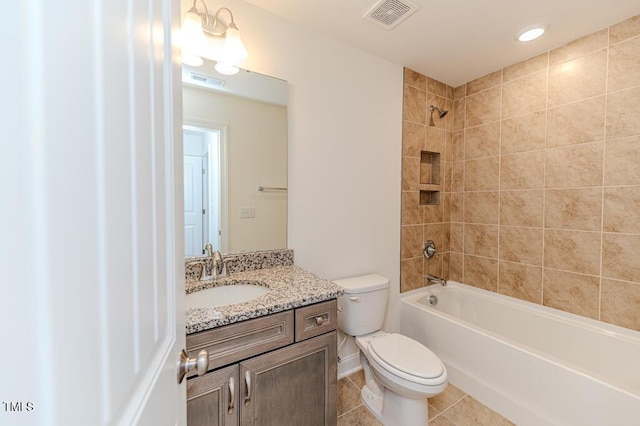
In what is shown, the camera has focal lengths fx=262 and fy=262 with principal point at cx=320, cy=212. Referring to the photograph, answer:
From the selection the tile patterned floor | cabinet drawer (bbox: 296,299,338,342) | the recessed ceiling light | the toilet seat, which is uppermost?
the recessed ceiling light

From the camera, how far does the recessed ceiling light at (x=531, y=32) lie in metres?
1.65

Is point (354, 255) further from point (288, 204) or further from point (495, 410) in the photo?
point (495, 410)

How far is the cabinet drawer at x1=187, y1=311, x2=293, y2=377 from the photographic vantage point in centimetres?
93

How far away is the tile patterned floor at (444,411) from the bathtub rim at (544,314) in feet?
1.48

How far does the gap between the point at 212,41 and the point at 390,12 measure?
102 cm

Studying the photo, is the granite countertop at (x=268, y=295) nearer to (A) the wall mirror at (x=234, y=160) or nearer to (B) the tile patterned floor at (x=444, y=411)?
(A) the wall mirror at (x=234, y=160)

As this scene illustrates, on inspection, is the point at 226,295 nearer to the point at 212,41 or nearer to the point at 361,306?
the point at 361,306

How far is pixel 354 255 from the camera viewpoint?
1.97m

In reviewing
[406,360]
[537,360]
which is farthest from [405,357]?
[537,360]

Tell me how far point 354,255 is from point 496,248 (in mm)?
1275

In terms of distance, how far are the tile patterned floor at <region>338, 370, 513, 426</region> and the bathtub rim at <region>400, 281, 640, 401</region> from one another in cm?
45

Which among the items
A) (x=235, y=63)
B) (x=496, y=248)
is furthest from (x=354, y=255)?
(x=235, y=63)

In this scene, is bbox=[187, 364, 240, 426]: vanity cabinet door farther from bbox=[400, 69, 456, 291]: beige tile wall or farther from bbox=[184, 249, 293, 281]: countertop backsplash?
bbox=[400, 69, 456, 291]: beige tile wall

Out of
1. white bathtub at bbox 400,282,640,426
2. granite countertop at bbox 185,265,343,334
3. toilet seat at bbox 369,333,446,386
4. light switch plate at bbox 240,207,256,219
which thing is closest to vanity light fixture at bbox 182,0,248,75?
light switch plate at bbox 240,207,256,219
